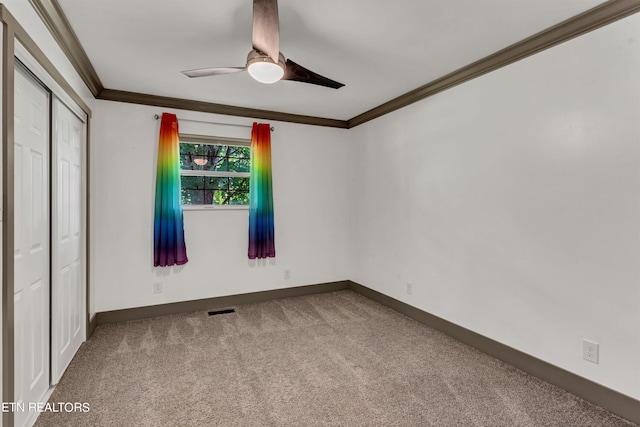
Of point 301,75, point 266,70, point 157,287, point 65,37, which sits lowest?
point 157,287

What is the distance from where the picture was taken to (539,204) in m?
2.38

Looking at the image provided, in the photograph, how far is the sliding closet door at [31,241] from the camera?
68.8 inches

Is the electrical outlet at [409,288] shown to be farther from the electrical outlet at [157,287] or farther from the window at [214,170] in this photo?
the electrical outlet at [157,287]

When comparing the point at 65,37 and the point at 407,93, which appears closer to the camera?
the point at 65,37

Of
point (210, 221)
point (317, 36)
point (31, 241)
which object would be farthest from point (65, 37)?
point (210, 221)

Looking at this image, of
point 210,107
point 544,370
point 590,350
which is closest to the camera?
point 590,350

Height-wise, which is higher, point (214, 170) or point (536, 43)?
point (536, 43)

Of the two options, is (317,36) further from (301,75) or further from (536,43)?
(536,43)

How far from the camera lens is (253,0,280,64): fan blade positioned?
5.56 ft

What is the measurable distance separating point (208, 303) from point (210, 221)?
1004 millimetres

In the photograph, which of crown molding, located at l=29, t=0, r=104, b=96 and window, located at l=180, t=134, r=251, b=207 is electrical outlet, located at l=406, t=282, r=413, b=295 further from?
crown molding, located at l=29, t=0, r=104, b=96

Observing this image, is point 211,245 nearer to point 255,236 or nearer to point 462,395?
point 255,236

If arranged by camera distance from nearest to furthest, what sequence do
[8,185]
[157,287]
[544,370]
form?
[8,185] < [544,370] < [157,287]

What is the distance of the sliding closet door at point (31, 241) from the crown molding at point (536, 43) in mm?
3201
